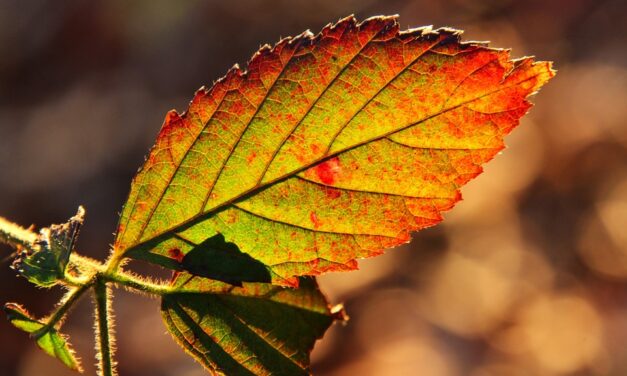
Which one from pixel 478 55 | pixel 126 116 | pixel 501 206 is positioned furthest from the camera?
pixel 126 116

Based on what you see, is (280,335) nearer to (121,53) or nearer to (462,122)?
(462,122)

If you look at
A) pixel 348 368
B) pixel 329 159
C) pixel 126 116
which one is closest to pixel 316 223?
pixel 329 159

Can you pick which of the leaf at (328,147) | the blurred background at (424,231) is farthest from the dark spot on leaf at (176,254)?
the blurred background at (424,231)

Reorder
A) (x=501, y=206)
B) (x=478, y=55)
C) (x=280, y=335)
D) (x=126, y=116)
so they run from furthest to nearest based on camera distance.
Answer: (x=126, y=116) < (x=501, y=206) < (x=280, y=335) < (x=478, y=55)

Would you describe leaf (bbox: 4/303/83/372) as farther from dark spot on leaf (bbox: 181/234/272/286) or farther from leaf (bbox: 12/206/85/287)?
dark spot on leaf (bbox: 181/234/272/286)

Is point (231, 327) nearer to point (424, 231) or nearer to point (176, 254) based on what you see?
point (176, 254)

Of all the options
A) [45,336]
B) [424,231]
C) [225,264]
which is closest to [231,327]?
[225,264]

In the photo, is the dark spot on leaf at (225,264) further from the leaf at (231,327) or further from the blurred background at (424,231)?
the blurred background at (424,231)
